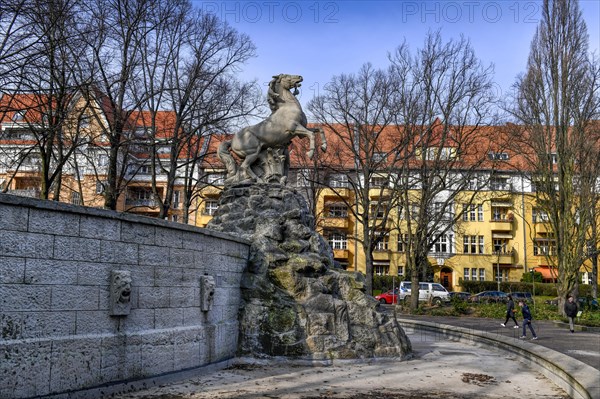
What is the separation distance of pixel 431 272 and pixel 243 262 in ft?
149

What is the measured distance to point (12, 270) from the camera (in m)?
6.83

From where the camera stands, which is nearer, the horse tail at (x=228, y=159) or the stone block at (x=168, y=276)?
the stone block at (x=168, y=276)

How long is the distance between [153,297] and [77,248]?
1.89 meters

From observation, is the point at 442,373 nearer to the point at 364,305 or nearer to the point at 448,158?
the point at 364,305

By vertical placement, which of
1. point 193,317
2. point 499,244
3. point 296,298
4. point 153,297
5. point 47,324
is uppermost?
point 499,244

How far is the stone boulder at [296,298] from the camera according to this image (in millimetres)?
12133

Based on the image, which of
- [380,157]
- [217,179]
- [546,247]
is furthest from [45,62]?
[546,247]

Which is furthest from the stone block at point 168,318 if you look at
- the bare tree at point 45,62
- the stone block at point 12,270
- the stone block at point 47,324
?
the bare tree at point 45,62

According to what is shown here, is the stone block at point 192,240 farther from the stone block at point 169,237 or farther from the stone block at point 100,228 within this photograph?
the stone block at point 100,228

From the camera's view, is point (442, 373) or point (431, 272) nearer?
point (442, 373)

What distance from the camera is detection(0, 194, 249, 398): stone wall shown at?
271 inches

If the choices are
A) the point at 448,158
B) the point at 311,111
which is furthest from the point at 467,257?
the point at 311,111

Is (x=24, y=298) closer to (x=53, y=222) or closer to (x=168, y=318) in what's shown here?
(x=53, y=222)

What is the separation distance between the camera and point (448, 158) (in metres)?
32.4
